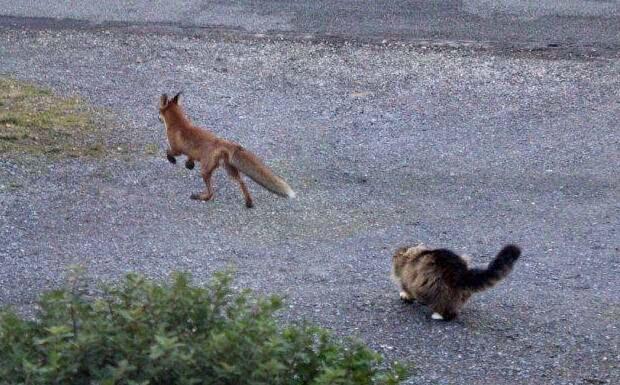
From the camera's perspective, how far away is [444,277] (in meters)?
6.94

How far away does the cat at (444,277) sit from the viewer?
Result: 6754 millimetres

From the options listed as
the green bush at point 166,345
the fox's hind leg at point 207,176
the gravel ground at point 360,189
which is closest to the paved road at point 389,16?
the gravel ground at point 360,189

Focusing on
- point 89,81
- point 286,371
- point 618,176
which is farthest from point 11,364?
point 89,81

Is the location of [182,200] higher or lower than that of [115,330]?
lower

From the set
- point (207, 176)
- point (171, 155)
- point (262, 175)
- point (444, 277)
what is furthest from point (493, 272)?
point (171, 155)

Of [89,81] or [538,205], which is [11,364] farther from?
[89,81]

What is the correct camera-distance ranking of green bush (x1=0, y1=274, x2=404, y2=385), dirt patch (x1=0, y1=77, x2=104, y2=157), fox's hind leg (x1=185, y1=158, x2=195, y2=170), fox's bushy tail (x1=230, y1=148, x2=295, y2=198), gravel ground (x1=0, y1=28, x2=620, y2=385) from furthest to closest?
dirt patch (x1=0, y1=77, x2=104, y2=157)
fox's hind leg (x1=185, y1=158, x2=195, y2=170)
fox's bushy tail (x1=230, y1=148, x2=295, y2=198)
gravel ground (x1=0, y1=28, x2=620, y2=385)
green bush (x1=0, y1=274, x2=404, y2=385)

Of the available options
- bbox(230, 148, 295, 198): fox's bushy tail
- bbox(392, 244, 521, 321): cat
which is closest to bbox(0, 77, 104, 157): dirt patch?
bbox(230, 148, 295, 198): fox's bushy tail

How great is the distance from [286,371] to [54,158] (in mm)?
5698

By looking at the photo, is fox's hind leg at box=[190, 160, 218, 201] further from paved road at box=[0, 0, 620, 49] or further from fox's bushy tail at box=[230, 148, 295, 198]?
paved road at box=[0, 0, 620, 49]

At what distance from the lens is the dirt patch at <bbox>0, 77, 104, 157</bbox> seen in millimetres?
9680

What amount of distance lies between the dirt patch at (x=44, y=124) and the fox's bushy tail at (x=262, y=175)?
1.66 m

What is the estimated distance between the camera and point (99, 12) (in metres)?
13.6

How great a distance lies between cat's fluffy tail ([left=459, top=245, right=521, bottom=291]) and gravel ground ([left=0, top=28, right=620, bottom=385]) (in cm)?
28
